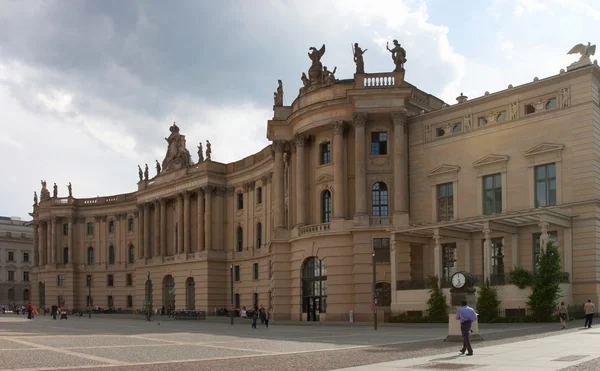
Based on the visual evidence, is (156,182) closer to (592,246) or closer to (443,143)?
(443,143)

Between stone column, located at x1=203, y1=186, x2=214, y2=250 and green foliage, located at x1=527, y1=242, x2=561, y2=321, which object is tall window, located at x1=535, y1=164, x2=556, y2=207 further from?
stone column, located at x1=203, y1=186, x2=214, y2=250

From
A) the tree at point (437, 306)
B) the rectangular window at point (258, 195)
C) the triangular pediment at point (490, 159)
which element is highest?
the triangular pediment at point (490, 159)

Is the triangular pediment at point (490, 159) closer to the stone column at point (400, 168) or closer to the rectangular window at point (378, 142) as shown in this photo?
the stone column at point (400, 168)

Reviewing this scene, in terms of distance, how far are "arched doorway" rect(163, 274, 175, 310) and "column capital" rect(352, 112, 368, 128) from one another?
45.6m

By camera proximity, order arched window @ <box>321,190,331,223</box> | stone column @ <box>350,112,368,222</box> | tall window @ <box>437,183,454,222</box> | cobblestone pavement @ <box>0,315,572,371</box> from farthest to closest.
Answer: arched window @ <box>321,190,331,223</box> → stone column @ <box>350,112,368,222</box> → tall window @ <box>437,183,454,222</box> → cobblestone pavement @ <box>0,315,572,371</box>

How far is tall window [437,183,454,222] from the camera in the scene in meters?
54.2

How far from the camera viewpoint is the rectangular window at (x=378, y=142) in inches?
2277

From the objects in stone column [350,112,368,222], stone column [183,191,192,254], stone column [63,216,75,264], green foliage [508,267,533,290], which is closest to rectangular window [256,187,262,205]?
stone column [183,191,192,254]

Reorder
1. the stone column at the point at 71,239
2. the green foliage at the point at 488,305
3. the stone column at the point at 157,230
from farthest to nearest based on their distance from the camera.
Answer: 1. the stone column at the point at 71,239
2. the stone column at the point at 157,230
3. the green foliage at the point at 488,305

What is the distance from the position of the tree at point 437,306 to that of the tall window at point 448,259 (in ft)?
12.6

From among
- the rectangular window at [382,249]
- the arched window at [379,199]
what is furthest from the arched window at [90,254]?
the rectangular window at [382,249]

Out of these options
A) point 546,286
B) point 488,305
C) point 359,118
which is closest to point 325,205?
point 359,118

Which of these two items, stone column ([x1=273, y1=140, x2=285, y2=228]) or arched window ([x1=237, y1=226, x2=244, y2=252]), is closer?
stone column ([x1=273, y1=140, x2=285, y2=228])

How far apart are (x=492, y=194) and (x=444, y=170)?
4246 millimetres
